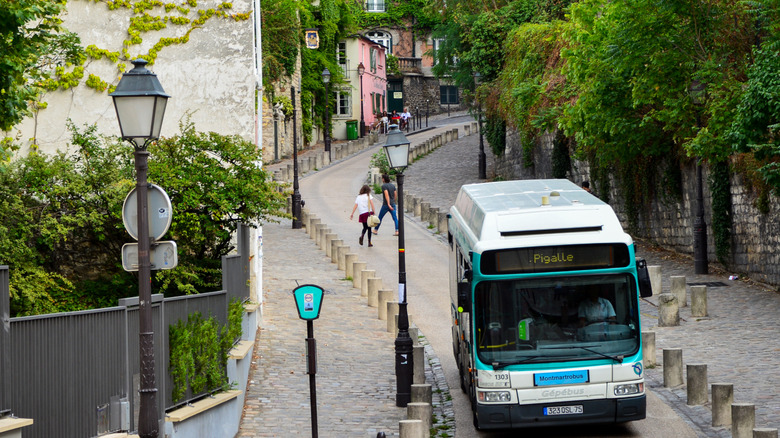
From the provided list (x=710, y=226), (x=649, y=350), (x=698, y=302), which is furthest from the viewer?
(x=710, y=226)

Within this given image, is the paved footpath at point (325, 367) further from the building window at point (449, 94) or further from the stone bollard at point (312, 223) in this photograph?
the building window at point (449, 94)

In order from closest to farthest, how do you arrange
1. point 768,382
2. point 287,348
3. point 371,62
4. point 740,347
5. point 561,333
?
point 561,333, point 768,382, point 740,347, point 287,348, point 371,62

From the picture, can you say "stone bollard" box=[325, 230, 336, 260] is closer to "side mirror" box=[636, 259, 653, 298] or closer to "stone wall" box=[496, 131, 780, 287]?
"stone wall" box=[496, 131, 780, 287]

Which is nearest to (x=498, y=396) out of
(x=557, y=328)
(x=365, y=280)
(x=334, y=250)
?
(x=557, y=328)

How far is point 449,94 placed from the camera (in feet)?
272

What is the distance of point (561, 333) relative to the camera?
11.5 meters

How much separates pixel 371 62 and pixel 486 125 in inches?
1022

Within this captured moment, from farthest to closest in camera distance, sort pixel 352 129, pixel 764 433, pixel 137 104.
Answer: pixel 352 129 < pixel 764 433 < pixel 137 104

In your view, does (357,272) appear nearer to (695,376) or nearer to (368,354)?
(368,354)

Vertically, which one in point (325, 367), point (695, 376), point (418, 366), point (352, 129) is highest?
point (352, 129)

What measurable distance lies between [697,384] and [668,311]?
5.62m

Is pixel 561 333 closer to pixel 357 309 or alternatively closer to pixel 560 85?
pixel 357 309

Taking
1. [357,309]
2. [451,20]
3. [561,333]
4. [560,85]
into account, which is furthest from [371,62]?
[561,333]

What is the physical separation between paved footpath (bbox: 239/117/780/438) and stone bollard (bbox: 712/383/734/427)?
12 cm
